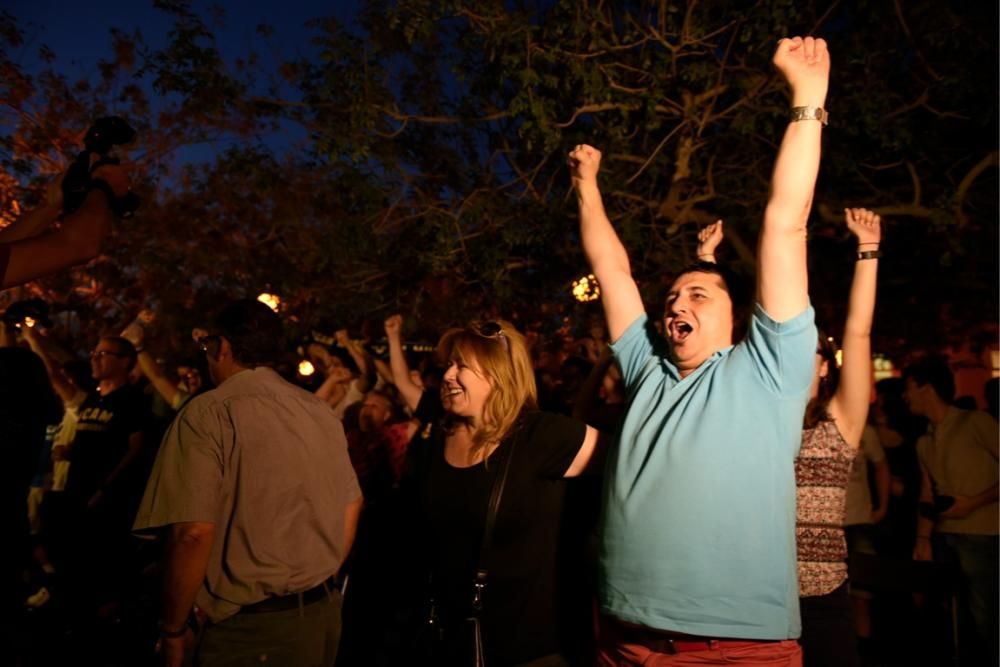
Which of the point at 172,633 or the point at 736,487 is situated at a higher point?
the point at 736,487

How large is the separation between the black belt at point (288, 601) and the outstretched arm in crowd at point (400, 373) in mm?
1392

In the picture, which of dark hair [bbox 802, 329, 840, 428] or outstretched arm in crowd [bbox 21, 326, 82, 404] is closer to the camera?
dark hair [bbox 802, 329, 840, 428]

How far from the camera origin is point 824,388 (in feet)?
11.0

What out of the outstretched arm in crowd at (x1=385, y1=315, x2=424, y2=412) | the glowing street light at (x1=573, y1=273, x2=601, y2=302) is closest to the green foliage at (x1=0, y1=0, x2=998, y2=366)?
the glowing street light at (x1=573, y1=273, x2=601, y2=302)

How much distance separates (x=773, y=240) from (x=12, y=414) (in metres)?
2.74

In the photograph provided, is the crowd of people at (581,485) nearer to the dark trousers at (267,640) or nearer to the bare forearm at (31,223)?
the dark trousers at (267,640)

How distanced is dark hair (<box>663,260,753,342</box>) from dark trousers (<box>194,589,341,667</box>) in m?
1.89

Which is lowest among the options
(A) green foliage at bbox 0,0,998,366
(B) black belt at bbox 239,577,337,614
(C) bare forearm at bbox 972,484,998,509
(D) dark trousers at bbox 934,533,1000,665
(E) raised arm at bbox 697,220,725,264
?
(D) dark trousers at bbox 934,533,1000,665

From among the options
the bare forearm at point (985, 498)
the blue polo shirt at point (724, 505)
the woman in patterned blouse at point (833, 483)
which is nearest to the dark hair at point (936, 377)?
the bare forearm at point (985, 498)

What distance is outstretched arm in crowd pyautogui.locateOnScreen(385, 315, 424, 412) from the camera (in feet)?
14.6

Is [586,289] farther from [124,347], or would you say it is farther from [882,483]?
[124,347]

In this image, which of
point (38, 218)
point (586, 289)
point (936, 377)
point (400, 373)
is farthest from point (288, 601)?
point (586, 289)

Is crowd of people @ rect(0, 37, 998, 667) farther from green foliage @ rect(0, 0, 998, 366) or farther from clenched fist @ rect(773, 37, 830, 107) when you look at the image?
green foliage @ rect(0, 0, 998, 366)

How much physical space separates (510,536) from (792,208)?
1.51 m
